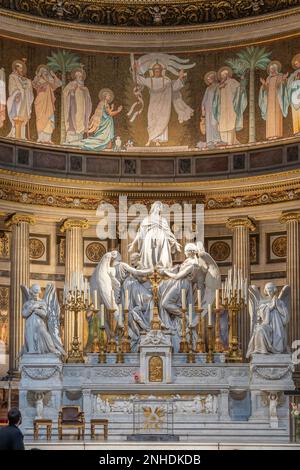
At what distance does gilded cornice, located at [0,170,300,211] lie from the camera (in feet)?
147

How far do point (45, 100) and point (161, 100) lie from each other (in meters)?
5.04

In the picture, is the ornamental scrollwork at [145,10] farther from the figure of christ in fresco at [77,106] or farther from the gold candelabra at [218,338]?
the gold candelabra at [218,338]

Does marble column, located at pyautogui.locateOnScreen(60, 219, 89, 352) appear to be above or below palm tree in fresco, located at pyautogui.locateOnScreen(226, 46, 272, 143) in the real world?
below

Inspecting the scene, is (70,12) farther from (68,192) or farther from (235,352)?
(235,352)

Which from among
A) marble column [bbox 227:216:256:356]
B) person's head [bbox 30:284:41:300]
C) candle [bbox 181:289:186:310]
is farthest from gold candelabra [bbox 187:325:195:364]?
marble column [bbox 227:216:256:356]

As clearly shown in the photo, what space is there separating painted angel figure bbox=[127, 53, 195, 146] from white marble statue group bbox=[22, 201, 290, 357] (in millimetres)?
7996

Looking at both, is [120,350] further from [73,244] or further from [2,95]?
[2,95]

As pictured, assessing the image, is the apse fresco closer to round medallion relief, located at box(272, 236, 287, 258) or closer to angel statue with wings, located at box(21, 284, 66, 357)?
round medallion relief, located at box(272, 236, 287, 258)

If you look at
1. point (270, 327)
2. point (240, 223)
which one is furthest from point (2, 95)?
point (270, 327)

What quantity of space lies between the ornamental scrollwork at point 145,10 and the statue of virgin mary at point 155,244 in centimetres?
1120

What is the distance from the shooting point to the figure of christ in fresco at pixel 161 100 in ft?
158

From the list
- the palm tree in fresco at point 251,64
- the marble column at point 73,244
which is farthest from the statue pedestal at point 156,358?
the palm tree in fresco at point 251,64

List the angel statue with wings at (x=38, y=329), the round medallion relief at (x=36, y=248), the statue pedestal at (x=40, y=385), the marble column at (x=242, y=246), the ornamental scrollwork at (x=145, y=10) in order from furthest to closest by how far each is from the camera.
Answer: the round medallion relief at (x=36, y=248)
the ornamental scrollwork at (x=145, y=10)
the marble column at (x=242, y=246)
the angel statue with wings at (x=38, y=329)
the statue pedestal at (x=40, y=385)

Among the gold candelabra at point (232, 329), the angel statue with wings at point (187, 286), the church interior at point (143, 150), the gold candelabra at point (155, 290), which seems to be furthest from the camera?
the church interior at point (143, 150)
